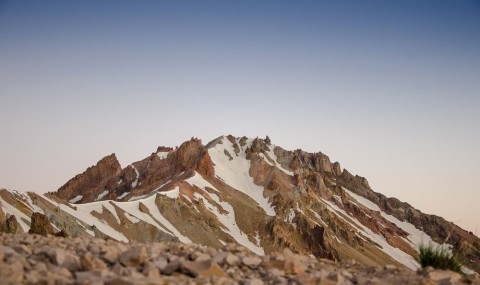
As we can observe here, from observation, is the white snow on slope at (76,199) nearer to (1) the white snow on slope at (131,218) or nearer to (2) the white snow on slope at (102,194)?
(2) the white snow on slope at (102,194)

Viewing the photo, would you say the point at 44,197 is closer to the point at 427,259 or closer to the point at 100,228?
the point at 100,228

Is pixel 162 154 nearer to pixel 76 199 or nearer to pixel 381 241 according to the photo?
pixel 76 199

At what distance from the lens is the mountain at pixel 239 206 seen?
80.3 meters

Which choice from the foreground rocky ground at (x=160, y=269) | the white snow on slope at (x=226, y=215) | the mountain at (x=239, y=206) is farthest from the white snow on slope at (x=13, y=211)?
the foreground rocky ground at (x=160, y=269)

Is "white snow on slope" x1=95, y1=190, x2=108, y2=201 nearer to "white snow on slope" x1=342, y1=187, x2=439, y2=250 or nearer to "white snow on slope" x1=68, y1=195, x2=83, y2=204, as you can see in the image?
"white snow on slope" x1=68, y1=195, x2=83, y2=204

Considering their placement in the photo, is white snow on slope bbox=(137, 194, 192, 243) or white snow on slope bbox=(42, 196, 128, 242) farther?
white snow on slope bbox=(137, 194, 192, 243)

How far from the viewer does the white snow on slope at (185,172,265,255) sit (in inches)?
3880

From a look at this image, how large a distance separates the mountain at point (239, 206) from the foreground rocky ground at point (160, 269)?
52894 mm

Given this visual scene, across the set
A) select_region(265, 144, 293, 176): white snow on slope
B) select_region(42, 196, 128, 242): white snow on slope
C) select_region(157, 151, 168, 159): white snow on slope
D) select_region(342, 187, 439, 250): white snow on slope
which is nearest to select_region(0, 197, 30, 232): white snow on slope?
select_region(42, 196, 128, 242): white snow on slope

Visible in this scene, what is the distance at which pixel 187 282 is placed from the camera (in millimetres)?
8477

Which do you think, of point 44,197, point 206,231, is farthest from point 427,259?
point 206,231

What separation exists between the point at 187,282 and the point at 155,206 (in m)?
88.3

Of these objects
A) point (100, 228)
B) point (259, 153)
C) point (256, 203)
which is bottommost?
point (100, 228)

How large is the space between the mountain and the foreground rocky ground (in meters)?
52.9
